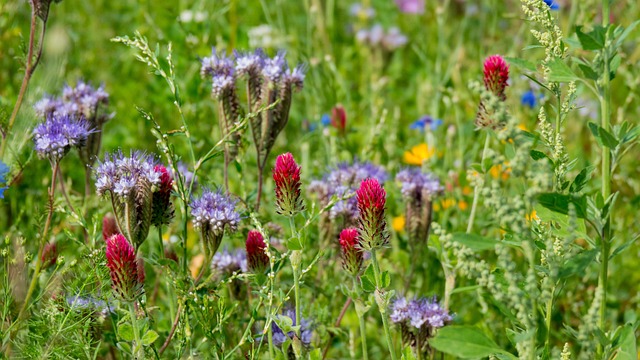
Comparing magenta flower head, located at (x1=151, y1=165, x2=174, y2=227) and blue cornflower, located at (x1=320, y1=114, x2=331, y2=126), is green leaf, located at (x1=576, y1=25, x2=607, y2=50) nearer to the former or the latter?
magenta flower head, located at (x1=151, y1=165, x2=174, y2=227)

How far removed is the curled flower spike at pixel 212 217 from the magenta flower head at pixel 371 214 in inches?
12.7

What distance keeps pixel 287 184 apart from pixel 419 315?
1.54 ft

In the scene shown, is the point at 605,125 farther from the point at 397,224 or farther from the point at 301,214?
the point at 397,224

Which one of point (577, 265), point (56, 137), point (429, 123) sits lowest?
point (577, 265)

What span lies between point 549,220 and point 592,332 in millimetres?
272

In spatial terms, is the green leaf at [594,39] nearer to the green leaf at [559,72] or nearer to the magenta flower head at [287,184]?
the green leaf at [559,72]

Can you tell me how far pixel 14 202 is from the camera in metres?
2.79

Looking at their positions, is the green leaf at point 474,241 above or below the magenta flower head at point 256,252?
below

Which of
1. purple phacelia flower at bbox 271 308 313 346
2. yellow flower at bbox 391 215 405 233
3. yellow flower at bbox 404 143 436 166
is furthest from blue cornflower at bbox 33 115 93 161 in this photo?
yellow flower at bbox 404 143 436 166

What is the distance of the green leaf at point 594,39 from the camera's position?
56.4 inches

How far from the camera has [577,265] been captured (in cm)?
141

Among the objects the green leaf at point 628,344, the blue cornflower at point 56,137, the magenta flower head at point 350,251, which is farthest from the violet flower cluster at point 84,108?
the green leaf at point 628,344

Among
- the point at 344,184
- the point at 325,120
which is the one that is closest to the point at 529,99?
the point at 325,120

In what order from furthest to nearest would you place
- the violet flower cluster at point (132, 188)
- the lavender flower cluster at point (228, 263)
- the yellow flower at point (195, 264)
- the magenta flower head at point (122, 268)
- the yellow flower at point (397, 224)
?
the yellow flower at point (397, 224) < the yellow flower at point (195, 264) < the lavender flower cluster at point (228, 263) < the violet flower cluster at point (132, 188) < the magenta flower head at point (122, 268)
